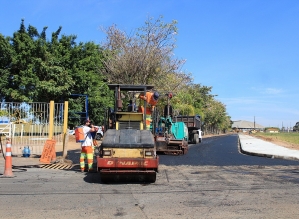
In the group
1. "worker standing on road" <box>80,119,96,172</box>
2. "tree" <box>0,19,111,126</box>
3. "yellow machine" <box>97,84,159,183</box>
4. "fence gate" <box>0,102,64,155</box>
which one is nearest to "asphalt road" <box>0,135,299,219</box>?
"yellow machine" <box>97,84,159,183</box>

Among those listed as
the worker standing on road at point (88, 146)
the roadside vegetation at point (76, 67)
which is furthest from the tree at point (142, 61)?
the worker standing on road at point (88, 146)

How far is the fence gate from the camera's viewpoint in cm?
1603

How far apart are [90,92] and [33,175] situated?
21004 mm

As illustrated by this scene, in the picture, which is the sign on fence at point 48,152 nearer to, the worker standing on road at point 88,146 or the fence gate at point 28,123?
the fence gate at point 28,123

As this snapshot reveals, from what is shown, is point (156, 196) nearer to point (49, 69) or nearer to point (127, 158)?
point (127, 158)

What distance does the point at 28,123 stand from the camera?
1612 cm

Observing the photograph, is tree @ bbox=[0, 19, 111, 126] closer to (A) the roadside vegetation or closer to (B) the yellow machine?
(A) the roadside vegetation

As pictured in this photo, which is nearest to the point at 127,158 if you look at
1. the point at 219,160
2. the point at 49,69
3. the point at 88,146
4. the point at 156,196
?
the point at 156,196

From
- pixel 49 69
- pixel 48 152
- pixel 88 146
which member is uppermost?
pixel 49 69

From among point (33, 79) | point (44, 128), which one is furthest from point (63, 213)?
point (33, 79)

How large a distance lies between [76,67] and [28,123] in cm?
1571

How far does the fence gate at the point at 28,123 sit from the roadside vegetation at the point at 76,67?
11.9 m

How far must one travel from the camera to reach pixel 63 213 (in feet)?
21.5

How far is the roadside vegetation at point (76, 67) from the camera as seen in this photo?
2923 cm
